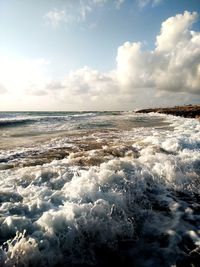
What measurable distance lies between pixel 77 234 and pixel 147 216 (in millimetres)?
1706

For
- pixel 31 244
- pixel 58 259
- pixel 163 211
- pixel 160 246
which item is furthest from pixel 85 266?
pixel 163 211

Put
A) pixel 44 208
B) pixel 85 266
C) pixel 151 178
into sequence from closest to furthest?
1. pixel 85 266
2. pixel 44 208
3. pixel 151 178

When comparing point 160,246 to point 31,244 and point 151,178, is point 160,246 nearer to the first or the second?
point 31,244

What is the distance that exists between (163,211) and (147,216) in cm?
49

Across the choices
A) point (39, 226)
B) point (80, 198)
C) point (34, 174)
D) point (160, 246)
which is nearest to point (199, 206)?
point (160, 246)

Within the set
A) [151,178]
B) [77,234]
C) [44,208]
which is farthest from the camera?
[151,178]

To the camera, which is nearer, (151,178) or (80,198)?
(80,198)

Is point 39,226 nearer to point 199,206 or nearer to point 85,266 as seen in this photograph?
point 85,266

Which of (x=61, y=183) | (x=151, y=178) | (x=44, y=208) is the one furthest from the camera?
(x=151, y=178)

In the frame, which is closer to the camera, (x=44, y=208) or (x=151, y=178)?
(x=44, y=208)

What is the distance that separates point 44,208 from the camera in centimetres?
546

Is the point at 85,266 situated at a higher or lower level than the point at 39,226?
lower

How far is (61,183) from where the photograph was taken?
6.89 metres

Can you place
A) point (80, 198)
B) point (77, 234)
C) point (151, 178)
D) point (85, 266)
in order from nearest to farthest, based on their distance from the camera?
point (85, 266) → point (77, 234) → point (80, 198) → point (151, 178)
